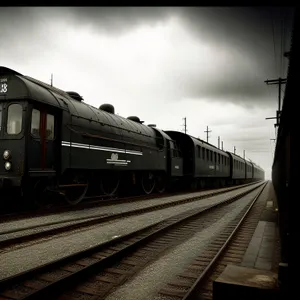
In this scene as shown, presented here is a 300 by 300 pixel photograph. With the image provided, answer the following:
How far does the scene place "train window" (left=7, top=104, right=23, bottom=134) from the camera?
8016 mm

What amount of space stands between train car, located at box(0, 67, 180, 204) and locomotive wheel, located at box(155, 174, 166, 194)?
395 centimetres

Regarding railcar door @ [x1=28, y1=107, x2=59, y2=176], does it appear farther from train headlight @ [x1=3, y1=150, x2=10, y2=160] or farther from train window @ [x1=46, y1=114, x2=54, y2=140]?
train headlight @ [x1=3, y1=150, x2=10, y2=160]

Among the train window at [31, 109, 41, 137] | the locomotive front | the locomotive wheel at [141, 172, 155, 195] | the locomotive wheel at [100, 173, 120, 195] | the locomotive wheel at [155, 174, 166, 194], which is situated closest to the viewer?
the locomotive front

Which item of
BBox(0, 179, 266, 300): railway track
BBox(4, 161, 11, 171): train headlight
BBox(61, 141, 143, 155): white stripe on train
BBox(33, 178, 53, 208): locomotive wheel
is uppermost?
BBox(61, 141, 143, 155): white stripe on train

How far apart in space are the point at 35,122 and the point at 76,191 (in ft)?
9.89

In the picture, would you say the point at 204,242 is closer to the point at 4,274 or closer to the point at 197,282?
the point at 197,282

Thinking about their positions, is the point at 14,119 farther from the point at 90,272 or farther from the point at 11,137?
the point at 90,272

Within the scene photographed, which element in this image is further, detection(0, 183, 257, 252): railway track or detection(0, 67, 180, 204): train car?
detection(0, 67, 180, 204): train car

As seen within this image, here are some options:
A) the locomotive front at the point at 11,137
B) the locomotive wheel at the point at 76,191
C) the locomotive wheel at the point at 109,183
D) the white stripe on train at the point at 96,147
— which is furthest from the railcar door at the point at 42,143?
the locomotive wheel at the point at 109,183

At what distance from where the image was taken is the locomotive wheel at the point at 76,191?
385 inches

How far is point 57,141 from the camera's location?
29.3 ft

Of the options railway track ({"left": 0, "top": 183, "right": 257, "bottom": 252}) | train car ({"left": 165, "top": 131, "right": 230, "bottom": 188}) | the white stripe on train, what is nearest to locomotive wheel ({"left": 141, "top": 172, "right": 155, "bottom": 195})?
the white stripe on train

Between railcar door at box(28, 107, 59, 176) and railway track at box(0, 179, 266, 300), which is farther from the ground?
railcar door at box(28, 107, 59, 176)

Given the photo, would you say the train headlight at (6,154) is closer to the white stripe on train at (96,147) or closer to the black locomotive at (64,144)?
the black locomotive at (64,144)
